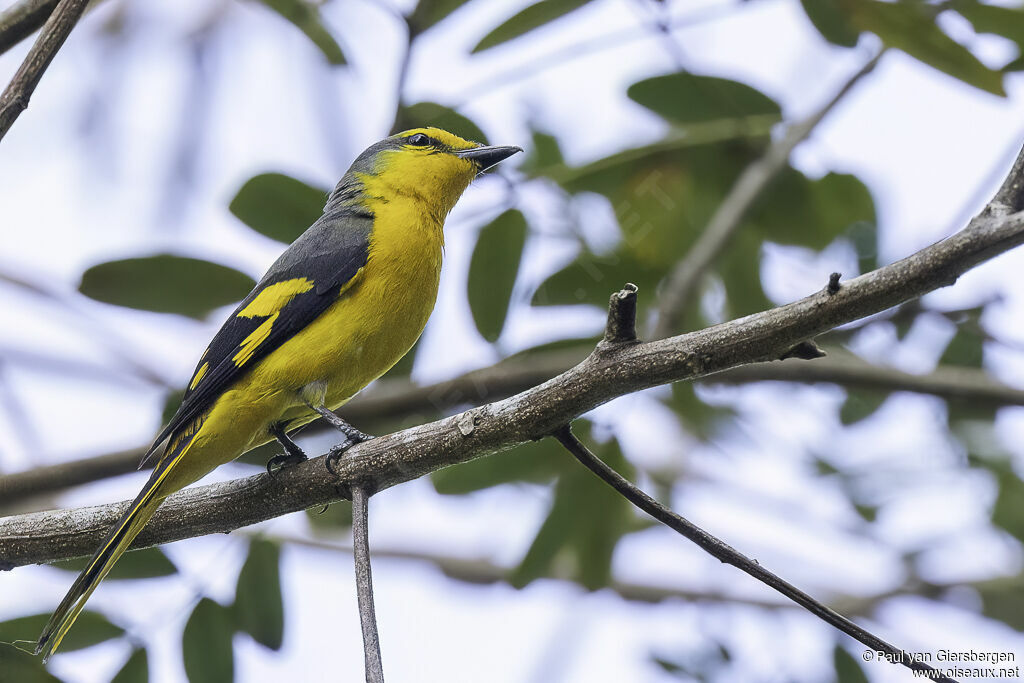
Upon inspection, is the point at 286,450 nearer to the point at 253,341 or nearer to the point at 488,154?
the point at 253,341

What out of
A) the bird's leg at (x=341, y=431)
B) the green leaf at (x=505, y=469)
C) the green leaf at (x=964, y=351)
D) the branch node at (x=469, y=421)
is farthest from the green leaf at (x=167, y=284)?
the green leaf at (x=964, y=351)

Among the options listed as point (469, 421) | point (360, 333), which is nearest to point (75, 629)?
point (360, 333)

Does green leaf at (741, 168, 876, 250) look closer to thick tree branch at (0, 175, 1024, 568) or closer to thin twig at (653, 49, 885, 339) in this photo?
thin twig at (653, 49, 885, 339)

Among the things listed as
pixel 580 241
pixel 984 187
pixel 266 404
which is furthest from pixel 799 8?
pixel 266 404

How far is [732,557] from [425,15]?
2.50m

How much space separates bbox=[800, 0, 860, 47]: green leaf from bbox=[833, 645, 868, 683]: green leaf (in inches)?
95.4

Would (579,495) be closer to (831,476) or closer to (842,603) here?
(831,476)

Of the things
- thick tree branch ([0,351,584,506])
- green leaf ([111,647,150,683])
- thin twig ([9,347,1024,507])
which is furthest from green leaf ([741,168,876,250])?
green leaf ([111,647,150,683])

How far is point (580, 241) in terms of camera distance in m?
4.74

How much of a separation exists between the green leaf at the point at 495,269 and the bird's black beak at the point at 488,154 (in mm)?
524

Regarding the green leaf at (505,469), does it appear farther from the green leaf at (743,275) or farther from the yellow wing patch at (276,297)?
the green leaf at (743,275)

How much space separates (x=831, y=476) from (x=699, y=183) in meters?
1.73

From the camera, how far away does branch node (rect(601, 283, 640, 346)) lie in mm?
2364

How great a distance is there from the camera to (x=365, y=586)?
100 inches
